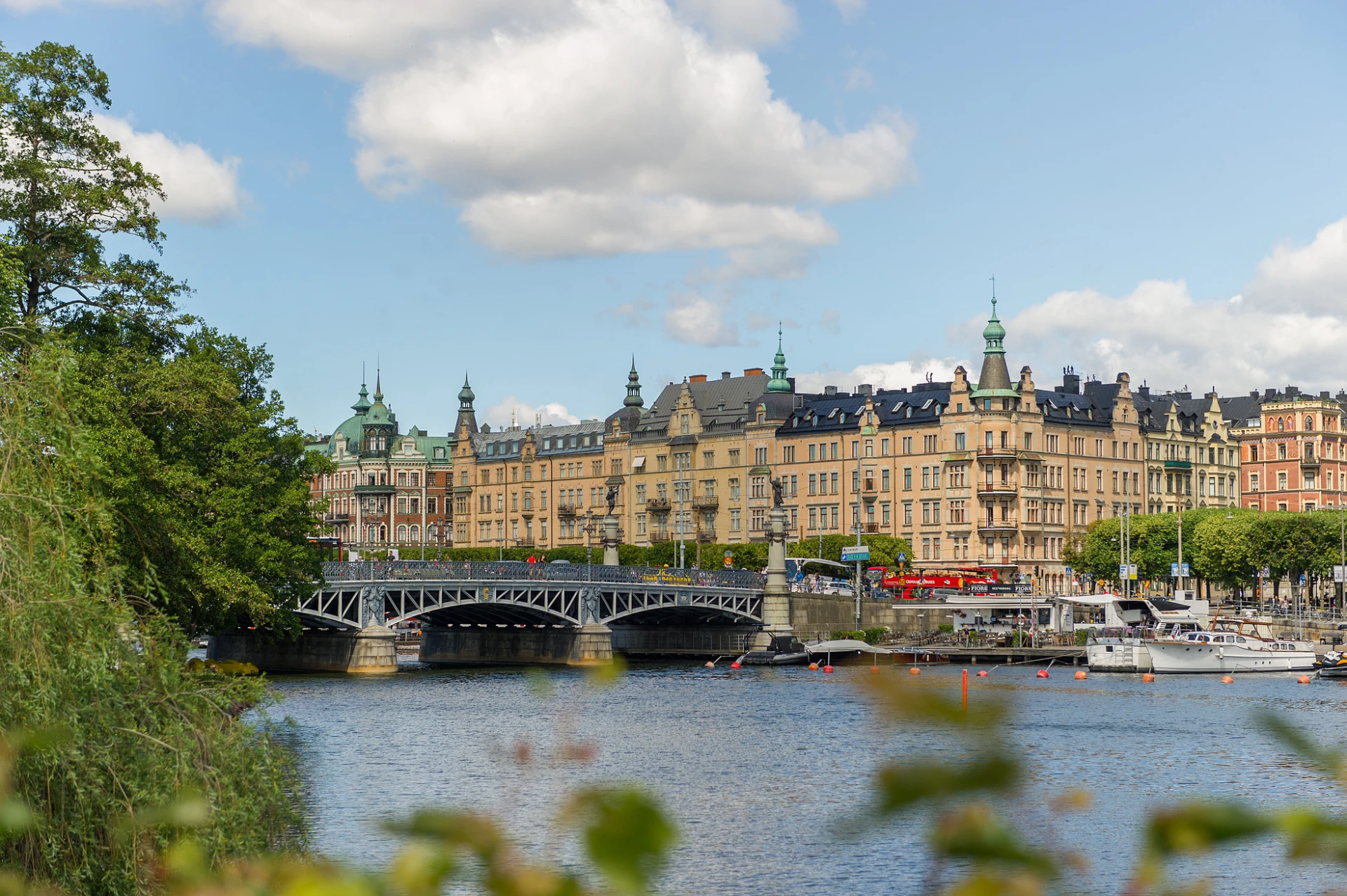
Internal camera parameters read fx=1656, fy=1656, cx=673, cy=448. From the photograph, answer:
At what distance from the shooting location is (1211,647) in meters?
91.9

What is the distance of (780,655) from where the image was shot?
3895 inches

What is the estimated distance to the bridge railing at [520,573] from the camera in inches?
3356

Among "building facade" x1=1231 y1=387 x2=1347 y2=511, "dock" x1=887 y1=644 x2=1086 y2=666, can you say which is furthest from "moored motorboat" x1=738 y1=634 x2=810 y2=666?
"building facade" x1=1231 y1=387 x2=1347 y2=511

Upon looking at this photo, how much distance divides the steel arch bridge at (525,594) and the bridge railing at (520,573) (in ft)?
0.19

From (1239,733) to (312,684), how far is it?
4141 centimetres

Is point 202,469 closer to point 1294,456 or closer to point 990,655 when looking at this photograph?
point 990,655

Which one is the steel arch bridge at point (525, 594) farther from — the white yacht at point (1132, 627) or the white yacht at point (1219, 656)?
the white yacht at point (1219, 656)

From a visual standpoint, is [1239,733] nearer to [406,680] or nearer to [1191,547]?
[406,680]

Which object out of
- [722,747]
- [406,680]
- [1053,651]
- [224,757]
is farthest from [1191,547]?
[224,757]

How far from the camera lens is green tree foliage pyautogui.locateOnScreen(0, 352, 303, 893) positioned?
18.1 metres

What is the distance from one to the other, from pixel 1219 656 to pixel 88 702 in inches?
3233

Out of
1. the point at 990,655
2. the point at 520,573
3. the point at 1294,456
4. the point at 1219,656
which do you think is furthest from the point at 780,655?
the point at 1294,456

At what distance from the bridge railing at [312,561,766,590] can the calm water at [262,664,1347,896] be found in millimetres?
5590

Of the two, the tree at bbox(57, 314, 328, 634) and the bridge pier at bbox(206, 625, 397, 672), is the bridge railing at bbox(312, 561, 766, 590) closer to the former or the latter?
the bridge pier at bbox(206, 625, 397, 672)
